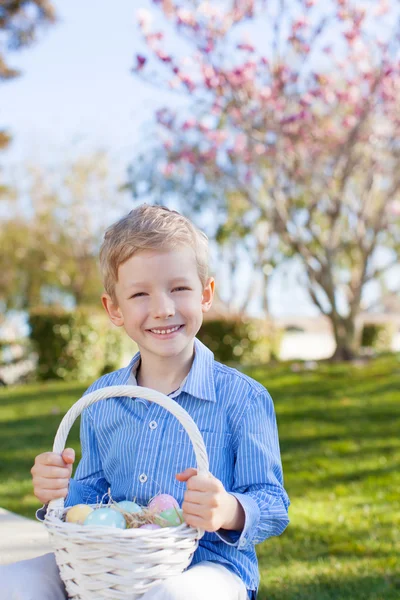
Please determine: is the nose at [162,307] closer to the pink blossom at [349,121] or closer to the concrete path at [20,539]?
the concrete path at [20,539]

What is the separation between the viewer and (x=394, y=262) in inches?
450

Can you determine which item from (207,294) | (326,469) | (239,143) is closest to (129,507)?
(207,294)

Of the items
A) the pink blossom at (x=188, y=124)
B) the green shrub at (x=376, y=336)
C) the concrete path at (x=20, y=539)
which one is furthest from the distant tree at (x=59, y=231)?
the concrete path at (x=20, y=539)

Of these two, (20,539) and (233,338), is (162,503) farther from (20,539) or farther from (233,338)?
(233,338)

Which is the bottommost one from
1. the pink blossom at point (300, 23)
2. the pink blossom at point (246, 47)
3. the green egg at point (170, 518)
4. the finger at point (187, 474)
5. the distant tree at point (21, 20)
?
the green egg at point (170, 518)

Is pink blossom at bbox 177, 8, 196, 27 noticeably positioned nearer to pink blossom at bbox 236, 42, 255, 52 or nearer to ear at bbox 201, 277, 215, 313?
pink blossom at bbox 236, 42, 255, 52

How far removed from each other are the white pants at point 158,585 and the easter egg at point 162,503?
0.53 ft

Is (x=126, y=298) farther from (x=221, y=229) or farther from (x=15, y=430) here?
(x=221, y=229)

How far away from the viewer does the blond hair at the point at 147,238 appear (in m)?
2.07

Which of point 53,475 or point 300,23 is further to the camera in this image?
point 300,23

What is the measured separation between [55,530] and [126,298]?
2.20 ft

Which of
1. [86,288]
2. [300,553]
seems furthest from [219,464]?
[86,288]

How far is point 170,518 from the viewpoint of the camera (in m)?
1.86

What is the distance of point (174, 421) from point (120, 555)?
53 cm
